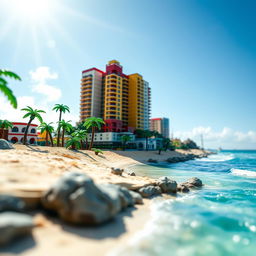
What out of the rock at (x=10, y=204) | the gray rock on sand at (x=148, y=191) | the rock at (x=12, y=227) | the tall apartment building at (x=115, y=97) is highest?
the tall apartment building at (x=115, y=97)

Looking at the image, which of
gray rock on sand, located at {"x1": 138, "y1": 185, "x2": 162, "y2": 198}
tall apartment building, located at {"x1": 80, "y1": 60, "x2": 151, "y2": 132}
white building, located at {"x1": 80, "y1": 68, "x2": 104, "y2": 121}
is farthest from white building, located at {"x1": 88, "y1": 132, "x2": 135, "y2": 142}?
gray rock on sand, located at {"x1": 138, "y1": 185, "x2": 162, "y2": 198}

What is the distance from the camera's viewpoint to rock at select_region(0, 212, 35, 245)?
422 centimetres

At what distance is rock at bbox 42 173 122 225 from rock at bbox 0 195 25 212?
749mm

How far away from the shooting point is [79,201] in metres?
5.48

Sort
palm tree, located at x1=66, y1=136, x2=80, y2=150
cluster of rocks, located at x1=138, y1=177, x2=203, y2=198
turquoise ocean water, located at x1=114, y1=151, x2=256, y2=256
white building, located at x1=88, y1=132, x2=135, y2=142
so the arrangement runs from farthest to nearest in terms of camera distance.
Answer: white building, located at x1=88, y1=132, x2=135, y2=142 < palm tree, located at x1=66, y1=136, x2=80, y2=150 < cluster of rocks, located at x1=138, y1=177, x2=203, y2=198 < turquoise ocean water, located at x1=114, y1=151, x2=256, y2=256

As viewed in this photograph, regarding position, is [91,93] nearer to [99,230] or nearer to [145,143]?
[145,143]

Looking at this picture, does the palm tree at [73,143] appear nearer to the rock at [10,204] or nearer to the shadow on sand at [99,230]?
the rock at [10,204]

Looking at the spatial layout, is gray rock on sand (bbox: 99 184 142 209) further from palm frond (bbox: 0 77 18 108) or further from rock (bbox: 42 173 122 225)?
palm frond (bbox: 0 77 18 108)

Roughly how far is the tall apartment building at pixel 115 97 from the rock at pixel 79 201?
197ft

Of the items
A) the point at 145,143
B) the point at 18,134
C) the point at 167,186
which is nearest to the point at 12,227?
the point at 167,186

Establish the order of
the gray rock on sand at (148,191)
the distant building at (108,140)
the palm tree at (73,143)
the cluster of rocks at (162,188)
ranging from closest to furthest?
the gray rock on sand at (148,191)
the cluster of rocks at (162,188)
the palm tree at (73,143)
the distant building at (108,140)

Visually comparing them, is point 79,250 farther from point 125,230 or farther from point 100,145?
point 100,145

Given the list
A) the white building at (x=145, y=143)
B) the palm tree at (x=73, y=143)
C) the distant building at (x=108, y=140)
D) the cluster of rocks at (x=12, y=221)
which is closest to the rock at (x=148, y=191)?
the cluster of rocks at (x=12, y=221)

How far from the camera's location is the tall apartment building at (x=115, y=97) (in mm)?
71125
